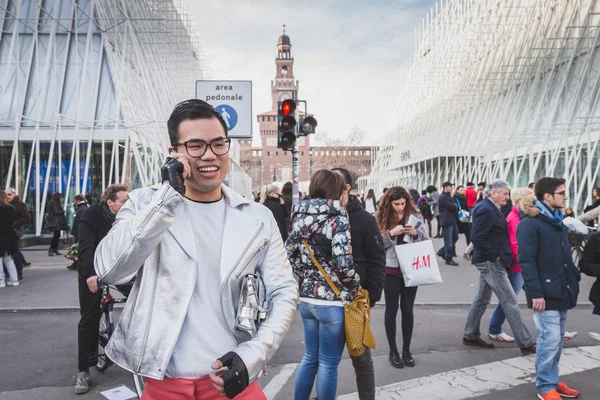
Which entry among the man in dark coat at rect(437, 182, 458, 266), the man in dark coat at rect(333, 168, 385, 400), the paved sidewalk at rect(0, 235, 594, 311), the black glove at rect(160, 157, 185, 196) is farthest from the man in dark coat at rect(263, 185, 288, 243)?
the black glove at rect(160, 157, 185, 196)

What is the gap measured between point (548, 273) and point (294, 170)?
19.6 feet

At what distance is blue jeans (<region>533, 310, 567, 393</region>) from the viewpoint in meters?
4.02

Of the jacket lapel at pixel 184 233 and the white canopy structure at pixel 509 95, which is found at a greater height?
the white canopy structure at pixel 509 95

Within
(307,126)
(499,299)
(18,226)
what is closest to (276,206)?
(307,126)

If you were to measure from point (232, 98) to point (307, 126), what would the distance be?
1.75m

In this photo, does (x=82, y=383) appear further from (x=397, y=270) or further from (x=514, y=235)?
(x=514, y=235)

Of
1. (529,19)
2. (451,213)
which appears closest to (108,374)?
(451,213)

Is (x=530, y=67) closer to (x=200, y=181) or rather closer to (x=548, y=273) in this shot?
(x=548, y=273)

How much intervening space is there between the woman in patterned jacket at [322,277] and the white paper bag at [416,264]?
4.55 feet

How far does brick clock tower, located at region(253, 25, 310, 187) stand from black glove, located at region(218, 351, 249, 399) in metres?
95.9

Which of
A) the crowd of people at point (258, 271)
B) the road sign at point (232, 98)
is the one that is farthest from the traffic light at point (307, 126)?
the crowd of people at point (258, 271)

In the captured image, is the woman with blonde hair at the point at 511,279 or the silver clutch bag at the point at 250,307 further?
the woman with blonde hair at the point at 511,279

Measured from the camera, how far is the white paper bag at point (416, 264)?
4832 mm

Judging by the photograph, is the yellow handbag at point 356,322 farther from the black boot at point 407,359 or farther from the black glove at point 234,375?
the black glove at point 234,375
